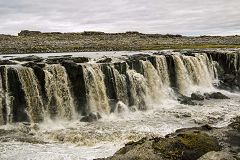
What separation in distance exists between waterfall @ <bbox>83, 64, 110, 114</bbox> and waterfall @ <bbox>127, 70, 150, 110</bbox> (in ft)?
8.44

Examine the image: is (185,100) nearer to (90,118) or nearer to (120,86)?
(120,86)

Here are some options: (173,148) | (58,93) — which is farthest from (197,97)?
(173,148)

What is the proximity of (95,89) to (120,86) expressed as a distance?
2.49 m

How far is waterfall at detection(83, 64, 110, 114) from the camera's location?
30656 millimetres

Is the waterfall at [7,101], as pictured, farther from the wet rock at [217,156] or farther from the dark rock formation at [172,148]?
the wet rock at [217,156]

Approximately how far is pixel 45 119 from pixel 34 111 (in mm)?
861

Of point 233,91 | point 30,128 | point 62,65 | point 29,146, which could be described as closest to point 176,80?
point 233,91

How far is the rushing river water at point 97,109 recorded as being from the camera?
2159 centimetres

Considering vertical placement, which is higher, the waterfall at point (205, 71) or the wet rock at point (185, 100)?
the waterfall at point (205, 71)

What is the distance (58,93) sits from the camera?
29.5 m

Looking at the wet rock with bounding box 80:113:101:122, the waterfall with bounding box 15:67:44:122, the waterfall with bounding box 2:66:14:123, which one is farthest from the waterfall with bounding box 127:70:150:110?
the waterfall with bounding box 2:66:14:123

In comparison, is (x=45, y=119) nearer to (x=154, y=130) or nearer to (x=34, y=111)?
(x=34, y=111)

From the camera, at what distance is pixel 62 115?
93.6 ft

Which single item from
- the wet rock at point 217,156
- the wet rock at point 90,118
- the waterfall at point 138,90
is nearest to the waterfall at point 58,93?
the wet rock at point 90,118
